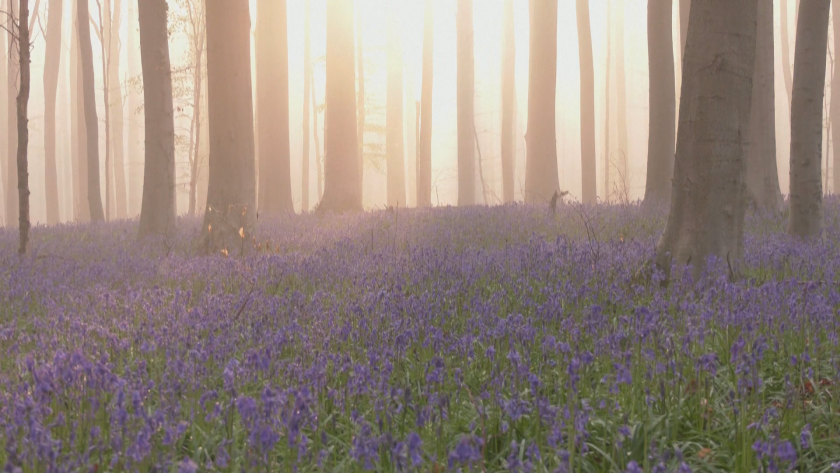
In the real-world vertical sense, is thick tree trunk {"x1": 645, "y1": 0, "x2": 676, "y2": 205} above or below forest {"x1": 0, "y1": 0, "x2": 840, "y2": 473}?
above

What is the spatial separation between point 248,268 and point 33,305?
6.46ft

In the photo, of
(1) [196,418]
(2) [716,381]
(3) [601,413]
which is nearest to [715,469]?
(3) [601,413]

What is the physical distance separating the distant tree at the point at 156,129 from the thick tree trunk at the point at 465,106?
1173cm

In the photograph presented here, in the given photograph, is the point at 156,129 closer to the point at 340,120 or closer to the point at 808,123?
the point at 340,120

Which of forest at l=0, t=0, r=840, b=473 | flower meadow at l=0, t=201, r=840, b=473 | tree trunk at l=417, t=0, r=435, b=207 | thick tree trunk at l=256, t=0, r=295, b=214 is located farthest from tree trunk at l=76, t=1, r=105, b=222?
flower meadow at l=0, t=201, r=840, b=473

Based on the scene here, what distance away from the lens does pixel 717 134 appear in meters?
5.17

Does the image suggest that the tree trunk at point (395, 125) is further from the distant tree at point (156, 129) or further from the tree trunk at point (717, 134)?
the tree trunk at point (717, 134)

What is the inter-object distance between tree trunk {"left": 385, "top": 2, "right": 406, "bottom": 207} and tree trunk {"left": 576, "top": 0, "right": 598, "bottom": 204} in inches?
299

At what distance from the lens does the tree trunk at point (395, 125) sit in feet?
90.9

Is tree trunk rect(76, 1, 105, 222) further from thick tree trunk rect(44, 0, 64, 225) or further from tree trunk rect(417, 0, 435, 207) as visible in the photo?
thick tree trunk rect(44, 0, 64, 225)

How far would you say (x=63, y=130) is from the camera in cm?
5056

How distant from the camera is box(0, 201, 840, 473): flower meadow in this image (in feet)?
8.23

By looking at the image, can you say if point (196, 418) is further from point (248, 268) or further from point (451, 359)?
point (248, 268)

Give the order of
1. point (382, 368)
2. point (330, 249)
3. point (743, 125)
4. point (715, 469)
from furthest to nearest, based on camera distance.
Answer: point (330, 249)
point (743, 125)
point (382, 368)
point (715, 469)
